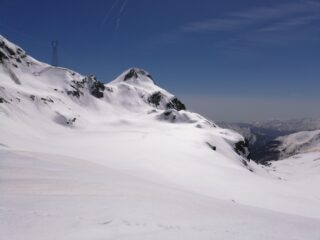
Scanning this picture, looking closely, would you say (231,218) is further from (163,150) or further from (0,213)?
(163,150)

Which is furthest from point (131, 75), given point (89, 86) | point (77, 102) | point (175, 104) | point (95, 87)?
point (77, 102)

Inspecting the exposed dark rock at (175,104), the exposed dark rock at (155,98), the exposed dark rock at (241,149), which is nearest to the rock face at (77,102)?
the exposed dark rock at (155,98)

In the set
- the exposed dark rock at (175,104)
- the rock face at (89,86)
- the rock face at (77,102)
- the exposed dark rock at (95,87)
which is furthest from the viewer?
the exposed dark rock at (175,104)

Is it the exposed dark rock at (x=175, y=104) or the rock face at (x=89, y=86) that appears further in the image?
the exposed dark rock at (x=175, y=104)

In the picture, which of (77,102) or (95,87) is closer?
(77,102)

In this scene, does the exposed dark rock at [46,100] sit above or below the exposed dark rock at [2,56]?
below

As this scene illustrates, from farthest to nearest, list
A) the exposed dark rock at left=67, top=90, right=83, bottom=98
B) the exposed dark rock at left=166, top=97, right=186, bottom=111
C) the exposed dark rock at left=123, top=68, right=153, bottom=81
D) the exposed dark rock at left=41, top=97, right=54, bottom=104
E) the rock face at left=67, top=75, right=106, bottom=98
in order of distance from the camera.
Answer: the exposed dark rock at left=123, top=68, right=153, bottom=81
the exposed dark rock at left=166, top=97, right=186, bottom=111
the rock face at left=67, top=75, right=106, bottom=98
the exposed dark rock at left=67, top=90, right=83, bottom=98
the exposed dark rock at left=41, top=97, right=54, bottom=104

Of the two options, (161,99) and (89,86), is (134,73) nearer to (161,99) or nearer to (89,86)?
(161,99)

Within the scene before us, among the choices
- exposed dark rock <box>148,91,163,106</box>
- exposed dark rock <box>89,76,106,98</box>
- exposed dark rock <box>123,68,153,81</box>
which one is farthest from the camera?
exposed dark rock <box>123,68,153,81</box>

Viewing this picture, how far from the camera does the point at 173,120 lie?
11544cm

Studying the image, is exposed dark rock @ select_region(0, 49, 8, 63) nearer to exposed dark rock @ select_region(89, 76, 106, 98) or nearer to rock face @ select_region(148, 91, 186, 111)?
exposed dark rock @ select_region(89, 76, 106, 98)

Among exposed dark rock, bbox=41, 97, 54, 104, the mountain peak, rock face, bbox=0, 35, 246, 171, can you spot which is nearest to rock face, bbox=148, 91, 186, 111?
rock face, bbox=0, 35, 246, 171

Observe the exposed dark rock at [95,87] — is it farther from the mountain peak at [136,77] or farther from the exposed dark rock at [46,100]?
the mountain peak at [136,77]

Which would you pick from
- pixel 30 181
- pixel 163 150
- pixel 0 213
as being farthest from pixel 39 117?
pixel 0 213
